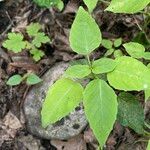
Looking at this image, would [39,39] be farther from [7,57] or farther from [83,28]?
[83,28]

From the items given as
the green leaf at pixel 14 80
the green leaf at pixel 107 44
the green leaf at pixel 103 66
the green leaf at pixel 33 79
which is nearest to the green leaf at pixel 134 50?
the green leaf at pixel 103 66

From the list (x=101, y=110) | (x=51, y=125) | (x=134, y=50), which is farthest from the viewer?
(x=51, y=125)

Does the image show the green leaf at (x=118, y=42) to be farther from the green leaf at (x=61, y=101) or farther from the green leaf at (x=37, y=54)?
the green leaf at (x=61, y=101)

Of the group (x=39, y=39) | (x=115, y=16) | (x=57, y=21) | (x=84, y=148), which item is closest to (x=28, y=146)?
(x=84, y=148)

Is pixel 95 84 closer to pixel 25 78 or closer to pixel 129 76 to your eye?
pixel 129 76

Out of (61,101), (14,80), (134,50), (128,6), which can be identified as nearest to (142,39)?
(134,50)

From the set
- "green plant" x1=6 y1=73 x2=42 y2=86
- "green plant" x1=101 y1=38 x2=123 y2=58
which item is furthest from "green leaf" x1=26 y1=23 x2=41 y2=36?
"green plant" x1=101 y1=38 x2=123 y2=58

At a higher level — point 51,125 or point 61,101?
point 61,101
